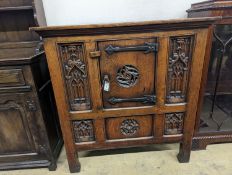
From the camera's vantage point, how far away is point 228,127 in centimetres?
130

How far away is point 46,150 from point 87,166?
0.92ft

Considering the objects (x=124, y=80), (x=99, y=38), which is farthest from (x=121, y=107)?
(x=99, y=38)

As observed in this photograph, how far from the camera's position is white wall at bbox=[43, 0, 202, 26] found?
1.37m

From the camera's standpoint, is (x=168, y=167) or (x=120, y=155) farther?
(x=120, y=155)

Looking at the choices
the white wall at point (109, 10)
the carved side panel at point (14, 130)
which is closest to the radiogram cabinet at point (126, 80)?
the carved side panel at point (14, 130)

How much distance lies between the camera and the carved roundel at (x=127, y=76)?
98 cm

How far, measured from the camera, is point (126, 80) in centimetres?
100

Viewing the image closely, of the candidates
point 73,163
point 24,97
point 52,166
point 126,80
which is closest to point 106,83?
point 126,80

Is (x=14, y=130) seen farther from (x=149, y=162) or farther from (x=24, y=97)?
(x=149, y=162)

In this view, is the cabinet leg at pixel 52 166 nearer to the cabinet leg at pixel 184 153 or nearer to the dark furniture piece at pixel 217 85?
the cabinet leg at pixel 184 153

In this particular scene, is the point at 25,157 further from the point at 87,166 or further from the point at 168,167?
the point at 168,167

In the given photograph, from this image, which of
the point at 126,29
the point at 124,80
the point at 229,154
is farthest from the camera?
the point at 229,154

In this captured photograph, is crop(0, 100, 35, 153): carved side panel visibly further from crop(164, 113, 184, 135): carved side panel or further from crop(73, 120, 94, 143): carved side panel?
crop(164, 113, 184, 135): carved side panel

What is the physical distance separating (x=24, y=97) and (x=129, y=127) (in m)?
0.60
